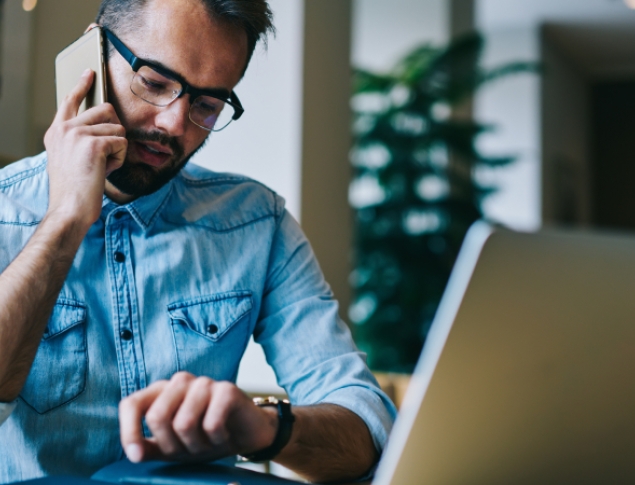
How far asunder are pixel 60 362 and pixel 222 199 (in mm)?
415

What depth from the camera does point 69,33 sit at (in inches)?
62.2

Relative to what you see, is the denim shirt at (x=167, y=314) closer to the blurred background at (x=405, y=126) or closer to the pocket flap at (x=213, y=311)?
the pocket flap at (x=213, y=311)

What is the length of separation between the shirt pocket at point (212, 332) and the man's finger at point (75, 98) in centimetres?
36

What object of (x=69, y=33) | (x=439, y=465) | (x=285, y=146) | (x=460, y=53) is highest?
(x=460, y=53)

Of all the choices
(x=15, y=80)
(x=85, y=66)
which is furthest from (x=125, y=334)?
(x=15, y=80)

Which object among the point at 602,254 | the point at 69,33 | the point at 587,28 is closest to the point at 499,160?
the point at 587,28

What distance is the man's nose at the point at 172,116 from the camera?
1.20 metres

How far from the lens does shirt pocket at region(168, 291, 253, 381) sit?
122cm

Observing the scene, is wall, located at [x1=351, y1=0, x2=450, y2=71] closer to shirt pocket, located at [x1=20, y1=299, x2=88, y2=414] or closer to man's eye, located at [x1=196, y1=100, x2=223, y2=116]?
man's eye, located at [x1=196, y1=100, x2=223, y2=116]

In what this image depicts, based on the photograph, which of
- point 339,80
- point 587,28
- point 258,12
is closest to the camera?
point 258,12

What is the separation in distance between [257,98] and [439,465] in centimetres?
211

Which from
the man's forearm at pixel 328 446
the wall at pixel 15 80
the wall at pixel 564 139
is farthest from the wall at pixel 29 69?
the wall at pixel 564 139

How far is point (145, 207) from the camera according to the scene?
4.07ft

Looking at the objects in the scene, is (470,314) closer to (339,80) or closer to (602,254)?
(602,254)
